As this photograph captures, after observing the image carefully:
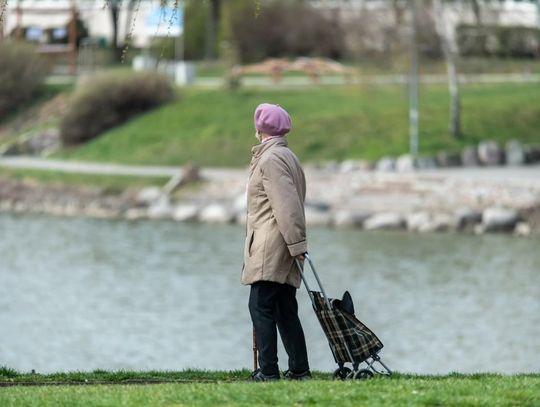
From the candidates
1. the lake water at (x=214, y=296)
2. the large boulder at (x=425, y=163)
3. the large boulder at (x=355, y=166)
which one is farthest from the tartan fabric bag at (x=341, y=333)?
the large boulder at (x=355, y=166)

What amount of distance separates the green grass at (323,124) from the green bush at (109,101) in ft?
2.88

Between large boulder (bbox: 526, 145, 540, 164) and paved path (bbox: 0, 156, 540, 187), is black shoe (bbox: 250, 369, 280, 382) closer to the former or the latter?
paved path (bbox: 0, 156, 540, 187)

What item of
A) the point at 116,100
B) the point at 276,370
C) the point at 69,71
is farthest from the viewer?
the point at 69,71

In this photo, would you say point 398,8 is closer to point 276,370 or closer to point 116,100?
point 116,100

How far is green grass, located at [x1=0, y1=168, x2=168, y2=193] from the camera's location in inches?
1527

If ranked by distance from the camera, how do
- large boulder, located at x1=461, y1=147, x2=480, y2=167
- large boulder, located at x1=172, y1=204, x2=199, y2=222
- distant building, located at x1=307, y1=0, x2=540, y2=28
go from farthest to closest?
distant building, located at x1=307, y1=0, x2=540, y2=28, large boulder, located at x1=461, y1=147, x2=480, y2=167, large boulder, located at x1=172, y1=204, x2=199, y2=222

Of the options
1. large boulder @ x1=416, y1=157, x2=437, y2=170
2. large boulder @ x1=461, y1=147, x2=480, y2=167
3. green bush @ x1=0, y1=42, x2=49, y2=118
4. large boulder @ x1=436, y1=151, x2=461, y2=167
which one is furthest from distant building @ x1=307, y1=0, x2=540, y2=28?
green bush @ x1=0, y1=42, x2=49, y2=118

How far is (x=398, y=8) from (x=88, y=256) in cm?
1522

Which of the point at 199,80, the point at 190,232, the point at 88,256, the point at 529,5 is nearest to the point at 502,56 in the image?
the point at 529,5

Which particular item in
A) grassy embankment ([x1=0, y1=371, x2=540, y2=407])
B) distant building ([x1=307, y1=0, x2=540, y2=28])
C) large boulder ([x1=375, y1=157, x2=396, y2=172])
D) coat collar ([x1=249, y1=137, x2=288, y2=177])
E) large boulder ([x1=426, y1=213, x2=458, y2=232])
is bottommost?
large boulder ([x1=426, y1=213, x2=458, y2=232])

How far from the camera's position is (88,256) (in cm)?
3150

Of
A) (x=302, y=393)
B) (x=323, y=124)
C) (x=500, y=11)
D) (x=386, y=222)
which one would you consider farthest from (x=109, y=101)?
(x=302, y=393)

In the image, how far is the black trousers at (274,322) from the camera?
9945 mm

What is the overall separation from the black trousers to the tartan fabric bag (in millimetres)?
225
